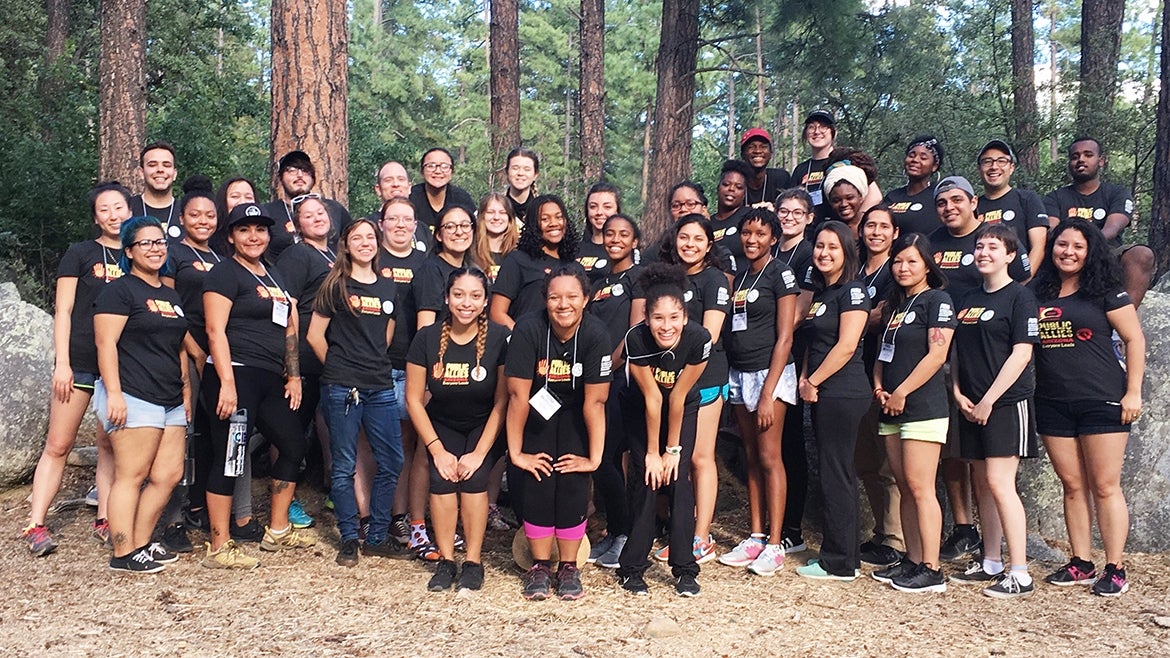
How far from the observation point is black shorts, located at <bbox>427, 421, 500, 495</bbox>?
5051mm

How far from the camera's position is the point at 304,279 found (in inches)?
220

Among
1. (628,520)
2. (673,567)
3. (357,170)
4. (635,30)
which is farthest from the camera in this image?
(635,30)

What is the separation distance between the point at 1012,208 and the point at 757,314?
6.66 ft

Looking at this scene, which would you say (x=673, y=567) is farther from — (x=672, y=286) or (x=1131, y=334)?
(x=1131, y=334)

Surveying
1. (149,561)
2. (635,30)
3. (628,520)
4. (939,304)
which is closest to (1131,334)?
(939,304)

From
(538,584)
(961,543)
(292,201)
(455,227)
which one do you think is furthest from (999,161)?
(292,201)

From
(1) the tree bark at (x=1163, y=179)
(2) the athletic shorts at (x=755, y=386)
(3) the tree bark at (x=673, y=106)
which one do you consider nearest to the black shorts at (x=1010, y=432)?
(2) the athletic shorts at (x=755, y=386)

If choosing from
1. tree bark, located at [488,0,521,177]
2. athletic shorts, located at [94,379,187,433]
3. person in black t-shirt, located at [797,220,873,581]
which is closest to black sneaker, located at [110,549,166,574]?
athletic shorts, located at [94,379,187,433]

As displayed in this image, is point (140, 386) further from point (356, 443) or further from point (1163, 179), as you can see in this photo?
point (1163, 179)

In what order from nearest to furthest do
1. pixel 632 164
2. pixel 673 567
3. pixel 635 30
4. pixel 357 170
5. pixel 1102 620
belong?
1. pixel 1102 620
2. pixel 673 567
3. pixel 357 170
4. pixel 635 30
5. pixel 632 164

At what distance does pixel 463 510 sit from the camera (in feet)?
16.7

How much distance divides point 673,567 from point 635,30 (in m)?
35.1

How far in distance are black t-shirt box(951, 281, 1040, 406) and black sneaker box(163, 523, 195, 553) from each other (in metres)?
4.73

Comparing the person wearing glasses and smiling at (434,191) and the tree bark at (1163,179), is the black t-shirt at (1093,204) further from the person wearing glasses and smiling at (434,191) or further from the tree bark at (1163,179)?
the person wearing glasses and smiling at (434,191)
